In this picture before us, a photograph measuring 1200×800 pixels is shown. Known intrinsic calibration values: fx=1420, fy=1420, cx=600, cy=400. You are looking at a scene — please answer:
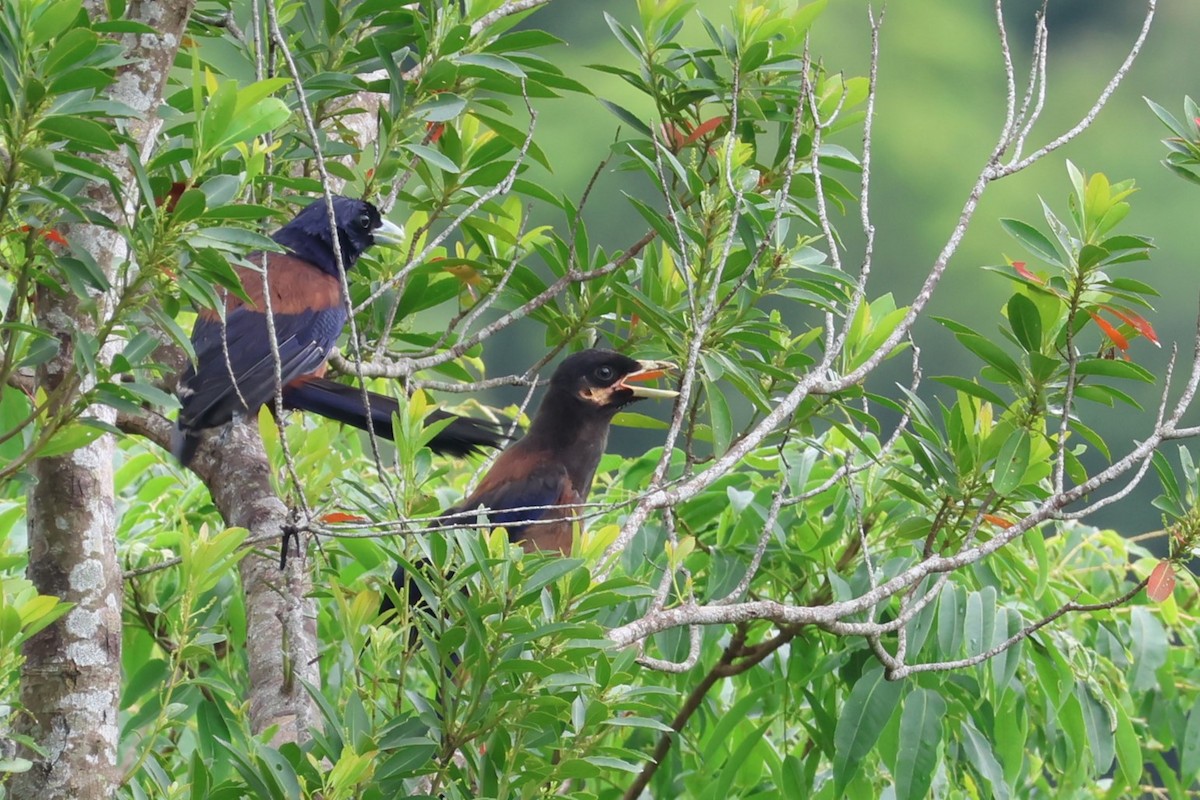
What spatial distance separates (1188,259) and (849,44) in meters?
4.07

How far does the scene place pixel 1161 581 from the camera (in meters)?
2.21

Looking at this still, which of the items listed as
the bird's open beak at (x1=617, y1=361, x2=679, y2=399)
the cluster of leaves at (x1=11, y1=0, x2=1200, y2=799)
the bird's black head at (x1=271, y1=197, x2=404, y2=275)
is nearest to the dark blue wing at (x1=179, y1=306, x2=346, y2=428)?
the bird's black head at (x1=271, y1=197, x2=404, y2=275)

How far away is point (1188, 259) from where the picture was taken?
13.1 meters

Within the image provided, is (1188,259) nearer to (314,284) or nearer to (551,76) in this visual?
(314,284)

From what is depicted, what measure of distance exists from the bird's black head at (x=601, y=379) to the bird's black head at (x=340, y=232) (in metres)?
0.54

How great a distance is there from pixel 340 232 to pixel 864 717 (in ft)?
6.60

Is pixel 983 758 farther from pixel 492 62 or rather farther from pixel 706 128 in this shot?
pixel 492 62

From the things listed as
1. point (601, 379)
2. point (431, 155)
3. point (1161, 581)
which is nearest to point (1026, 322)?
point (1161, 581)

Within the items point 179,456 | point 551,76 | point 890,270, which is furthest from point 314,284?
point 890,270

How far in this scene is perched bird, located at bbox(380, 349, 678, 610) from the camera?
133 inches

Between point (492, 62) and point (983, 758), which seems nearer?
point (492, 62)

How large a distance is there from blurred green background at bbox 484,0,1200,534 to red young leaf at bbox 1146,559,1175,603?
9.41 metres

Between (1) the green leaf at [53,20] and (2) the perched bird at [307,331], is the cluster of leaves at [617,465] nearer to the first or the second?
(1) the green leaf at [53,20]

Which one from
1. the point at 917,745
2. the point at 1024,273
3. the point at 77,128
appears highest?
the point at 77,128
